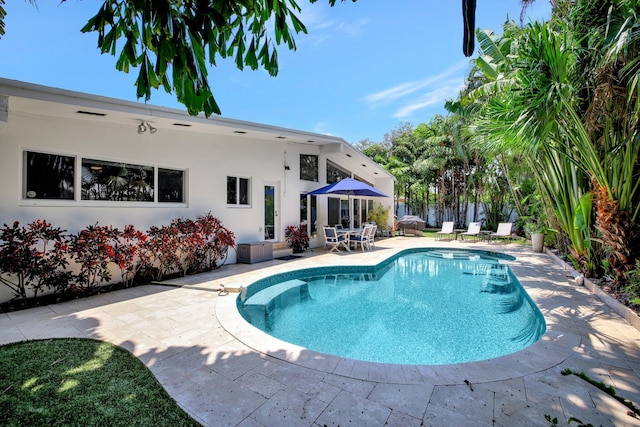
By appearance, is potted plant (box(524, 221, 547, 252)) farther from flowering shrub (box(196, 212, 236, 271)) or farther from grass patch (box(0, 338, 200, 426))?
A: grass patch (box(0, 338, 200, 426))

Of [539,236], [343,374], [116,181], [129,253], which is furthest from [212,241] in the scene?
[539,236]

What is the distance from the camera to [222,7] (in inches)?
85.9

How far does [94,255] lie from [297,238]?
7.30 metres

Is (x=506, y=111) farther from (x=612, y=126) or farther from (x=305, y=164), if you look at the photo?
(x=305, y=164)

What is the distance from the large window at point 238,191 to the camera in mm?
10531

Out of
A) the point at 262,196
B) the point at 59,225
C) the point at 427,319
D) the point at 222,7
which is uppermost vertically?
the point at 222,7

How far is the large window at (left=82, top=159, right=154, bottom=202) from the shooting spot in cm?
711

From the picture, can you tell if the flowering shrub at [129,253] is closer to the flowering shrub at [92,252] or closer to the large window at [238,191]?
the flowering shrub at [92,252]

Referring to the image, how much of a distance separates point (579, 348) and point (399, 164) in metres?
24.9

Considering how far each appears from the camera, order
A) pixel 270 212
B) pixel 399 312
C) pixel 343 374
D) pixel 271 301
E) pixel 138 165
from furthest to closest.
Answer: pixel 270 212
pixel 138 165
pixel 271 301
pixel 399 312
pixel 343 374

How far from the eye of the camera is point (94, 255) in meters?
6.29

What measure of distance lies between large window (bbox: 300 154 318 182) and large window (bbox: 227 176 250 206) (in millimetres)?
3166

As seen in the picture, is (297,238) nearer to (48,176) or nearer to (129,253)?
(129,253)

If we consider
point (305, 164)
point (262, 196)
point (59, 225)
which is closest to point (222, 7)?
point (59, 225)
